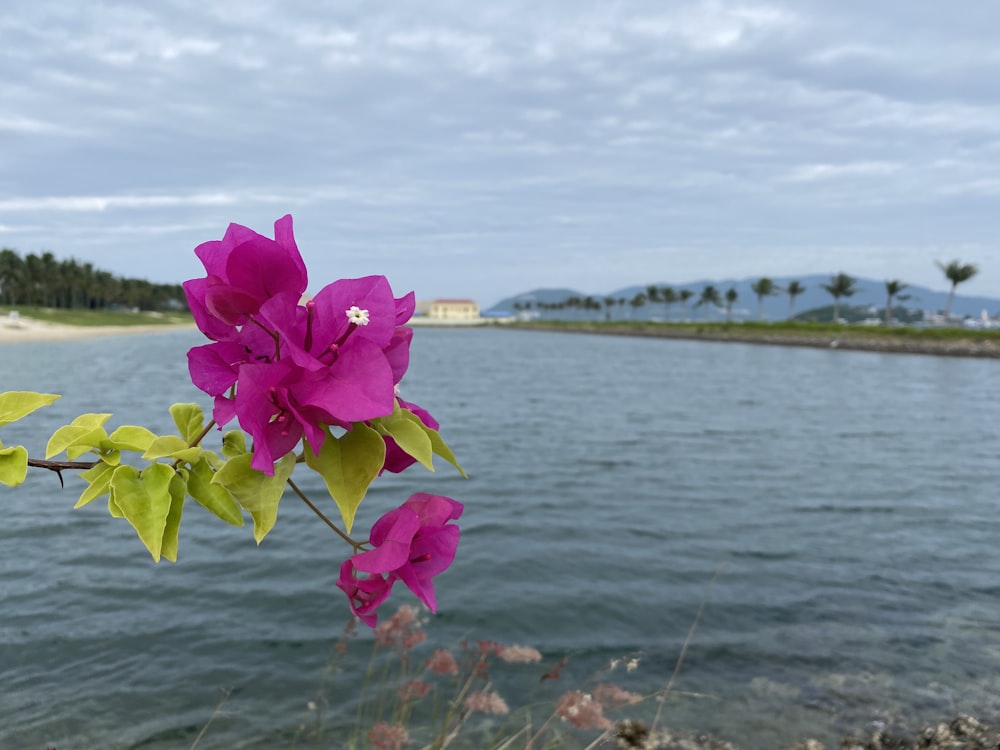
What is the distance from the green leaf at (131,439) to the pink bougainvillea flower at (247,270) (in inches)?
10.9

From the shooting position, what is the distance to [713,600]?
27.3 feet

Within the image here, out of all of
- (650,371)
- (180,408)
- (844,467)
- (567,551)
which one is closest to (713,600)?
(567,551)

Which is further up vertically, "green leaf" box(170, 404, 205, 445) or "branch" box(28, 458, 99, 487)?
"green leaf" box(170, 404, 205, 445)

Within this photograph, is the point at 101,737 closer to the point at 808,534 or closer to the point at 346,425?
the point at 346,425

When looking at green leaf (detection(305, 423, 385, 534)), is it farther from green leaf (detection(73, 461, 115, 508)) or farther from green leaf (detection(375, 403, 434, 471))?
green leaf (detection(73, 461, 115, 508))

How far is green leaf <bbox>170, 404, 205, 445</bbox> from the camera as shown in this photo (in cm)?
110

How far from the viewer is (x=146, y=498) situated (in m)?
0.97

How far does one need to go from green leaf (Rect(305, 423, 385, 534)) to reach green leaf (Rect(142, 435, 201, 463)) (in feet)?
0.71

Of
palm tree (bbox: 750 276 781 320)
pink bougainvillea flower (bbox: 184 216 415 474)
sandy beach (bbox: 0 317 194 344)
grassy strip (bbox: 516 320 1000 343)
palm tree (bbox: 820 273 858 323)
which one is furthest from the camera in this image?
palm tree (bbox: 750 276 781 320)

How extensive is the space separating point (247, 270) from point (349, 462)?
0.27 metres

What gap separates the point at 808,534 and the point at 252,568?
8174 millimetres

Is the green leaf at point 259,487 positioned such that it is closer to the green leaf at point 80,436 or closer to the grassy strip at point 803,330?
the green leaf at point 80,436

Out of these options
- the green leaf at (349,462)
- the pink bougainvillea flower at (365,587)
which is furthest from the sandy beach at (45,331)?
the green leaf at (349,462)

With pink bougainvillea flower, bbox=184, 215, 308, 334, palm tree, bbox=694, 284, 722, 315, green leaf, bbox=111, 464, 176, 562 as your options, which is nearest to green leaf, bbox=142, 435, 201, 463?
green leaf, bbox=111, 464, 176, 562
